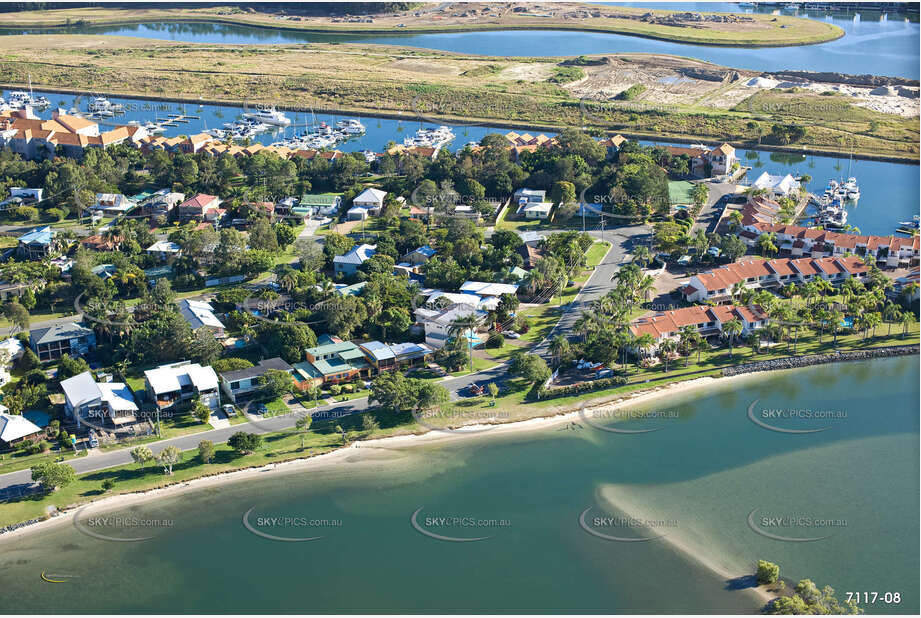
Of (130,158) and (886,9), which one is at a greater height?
(886,9)

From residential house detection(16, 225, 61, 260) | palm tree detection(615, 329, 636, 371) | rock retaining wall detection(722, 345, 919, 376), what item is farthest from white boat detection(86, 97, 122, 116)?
rock retaining wall detection(722, 345, 919, 376)

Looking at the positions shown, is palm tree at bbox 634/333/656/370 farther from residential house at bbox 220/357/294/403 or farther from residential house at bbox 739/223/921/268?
residential house at bbox 739/223/921/268

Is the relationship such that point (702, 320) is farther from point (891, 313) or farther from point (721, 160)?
point (721, 160)

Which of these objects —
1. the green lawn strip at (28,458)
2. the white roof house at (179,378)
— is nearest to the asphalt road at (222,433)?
the green lawn strip at (28,458)

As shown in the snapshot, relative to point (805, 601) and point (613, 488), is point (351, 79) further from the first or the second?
point (805, 601)

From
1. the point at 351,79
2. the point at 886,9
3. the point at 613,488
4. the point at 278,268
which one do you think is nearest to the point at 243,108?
the point at 351,79

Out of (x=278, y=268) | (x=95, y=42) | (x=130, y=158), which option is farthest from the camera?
(x=95, y=42)

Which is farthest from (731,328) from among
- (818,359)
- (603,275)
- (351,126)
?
(351,126)
